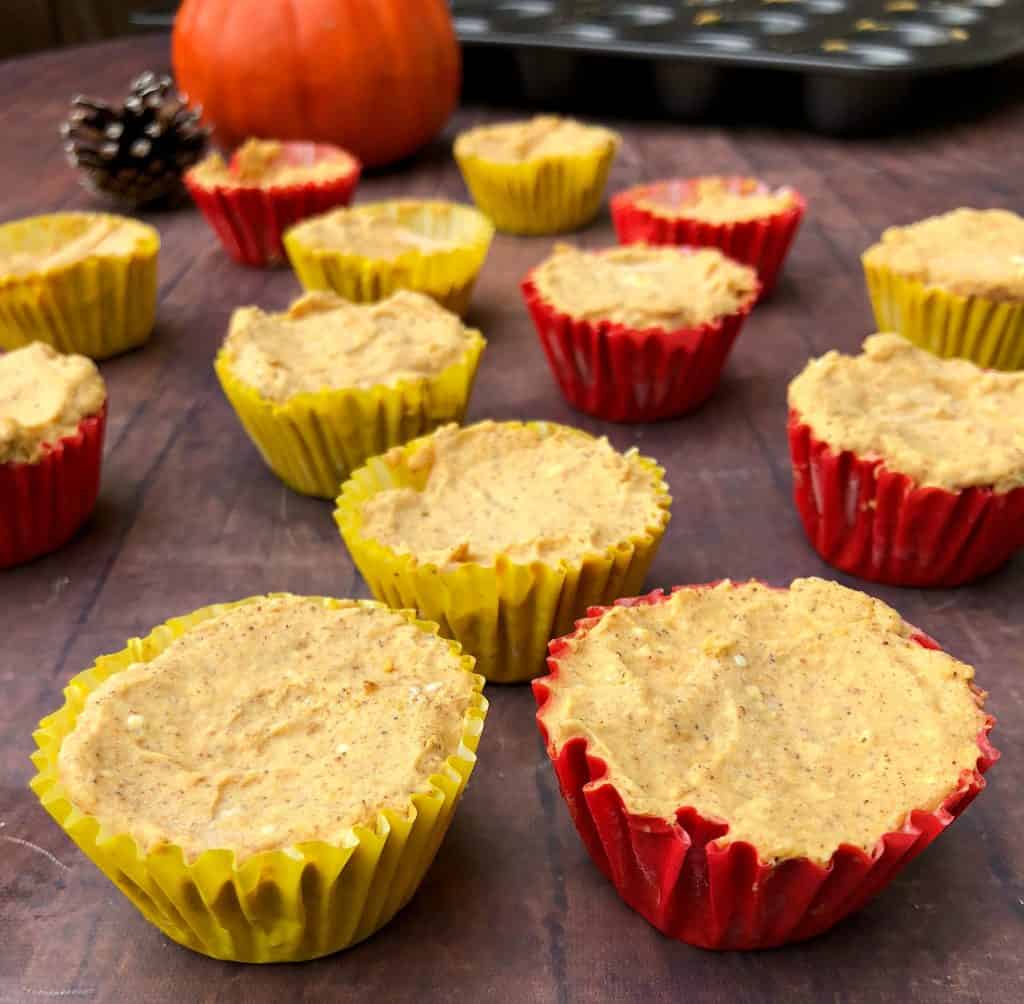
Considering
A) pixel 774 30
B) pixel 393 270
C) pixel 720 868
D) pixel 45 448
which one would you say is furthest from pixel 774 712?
pixel 774 30

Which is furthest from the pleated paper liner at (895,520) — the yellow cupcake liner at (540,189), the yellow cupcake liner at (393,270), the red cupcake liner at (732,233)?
the yellow cupcake liner at (540,189)

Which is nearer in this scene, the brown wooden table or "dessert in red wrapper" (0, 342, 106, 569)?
the brown wooden table

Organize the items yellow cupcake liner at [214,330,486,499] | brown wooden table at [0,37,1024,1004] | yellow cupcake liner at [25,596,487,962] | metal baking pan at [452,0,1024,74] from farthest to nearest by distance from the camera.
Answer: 1. metal baking pan at [452,0,1024,74]
2. yellow cupcake liner at [214,330,486,499]
3. brown wooden table at [0,37,1024,1004]
4. yellow cupcake liner at [25,596,487,962]

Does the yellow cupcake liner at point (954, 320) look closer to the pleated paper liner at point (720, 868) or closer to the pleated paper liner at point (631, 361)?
the pleated paper liner at point (631, 361)

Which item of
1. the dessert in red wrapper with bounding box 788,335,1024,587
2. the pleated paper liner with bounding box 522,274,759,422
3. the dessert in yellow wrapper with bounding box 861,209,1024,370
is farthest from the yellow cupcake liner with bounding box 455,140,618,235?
the dessert in red wrapper with bounding box 788,335,1024,587

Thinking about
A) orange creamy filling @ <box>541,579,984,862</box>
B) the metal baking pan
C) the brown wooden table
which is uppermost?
orange creamy filling @ <box>541,579,984,862</box>

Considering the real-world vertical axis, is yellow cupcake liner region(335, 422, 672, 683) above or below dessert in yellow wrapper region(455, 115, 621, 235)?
above

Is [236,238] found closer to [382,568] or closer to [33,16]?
[382,568]

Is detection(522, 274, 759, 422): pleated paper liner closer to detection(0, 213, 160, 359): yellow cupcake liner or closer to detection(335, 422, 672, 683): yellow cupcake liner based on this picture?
detection(335, 422, 672, 683): yellow cupcake liner

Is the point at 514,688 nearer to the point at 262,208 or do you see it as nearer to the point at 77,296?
the point at 77,296
